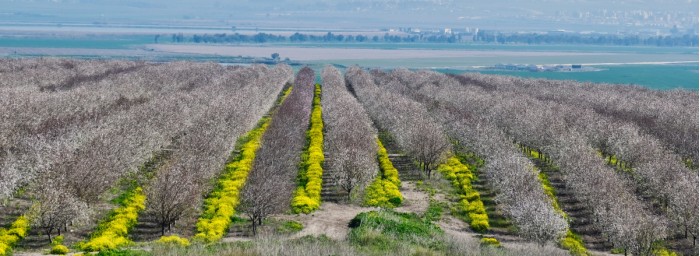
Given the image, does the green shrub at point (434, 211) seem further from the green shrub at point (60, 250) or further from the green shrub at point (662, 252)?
the green shrub at point (60, 250)

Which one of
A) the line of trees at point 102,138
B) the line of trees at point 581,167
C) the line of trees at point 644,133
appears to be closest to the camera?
the line of trees at point 581,167

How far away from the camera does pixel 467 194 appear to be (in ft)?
220

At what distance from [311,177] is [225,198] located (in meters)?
11.6

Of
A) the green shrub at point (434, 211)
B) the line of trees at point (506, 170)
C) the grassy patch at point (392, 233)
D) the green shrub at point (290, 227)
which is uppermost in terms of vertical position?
the line of trees at point (506, 170)

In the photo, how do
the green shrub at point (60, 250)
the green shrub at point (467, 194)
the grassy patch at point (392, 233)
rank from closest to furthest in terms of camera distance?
the green shrub at point (60, 250) → the grassy patch at point (392, 233) → the green shrub at point (467, 194)

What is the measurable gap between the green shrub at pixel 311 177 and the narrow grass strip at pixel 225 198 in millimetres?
5052

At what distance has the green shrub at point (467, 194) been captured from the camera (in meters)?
58.5

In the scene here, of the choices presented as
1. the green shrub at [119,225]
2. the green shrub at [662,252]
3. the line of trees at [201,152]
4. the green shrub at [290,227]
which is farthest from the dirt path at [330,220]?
the green shrub at [662,252]

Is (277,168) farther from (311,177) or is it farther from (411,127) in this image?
(411,127)

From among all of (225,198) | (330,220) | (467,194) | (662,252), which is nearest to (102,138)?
(225,198)

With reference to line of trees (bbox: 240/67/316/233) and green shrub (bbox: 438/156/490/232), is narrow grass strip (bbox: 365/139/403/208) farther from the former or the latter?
line of trees (bbox: 240/67/316/233)

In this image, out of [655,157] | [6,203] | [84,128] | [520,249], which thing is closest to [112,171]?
[6,203]

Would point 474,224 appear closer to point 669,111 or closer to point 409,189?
point 409,189

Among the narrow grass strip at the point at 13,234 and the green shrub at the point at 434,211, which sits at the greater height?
the narrow grass strip at the point at 13,234
